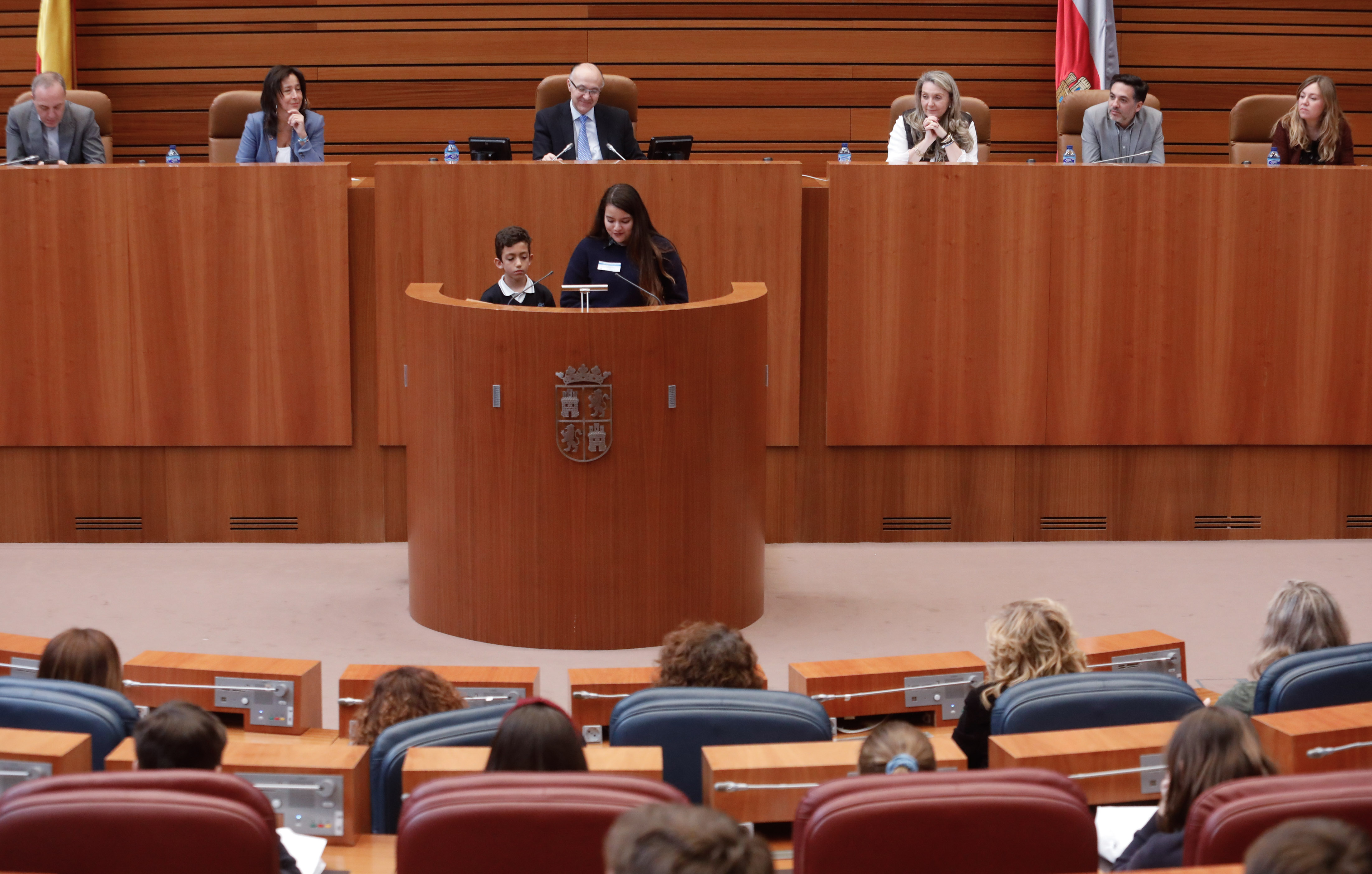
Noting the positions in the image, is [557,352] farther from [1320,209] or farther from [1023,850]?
[1320,209]

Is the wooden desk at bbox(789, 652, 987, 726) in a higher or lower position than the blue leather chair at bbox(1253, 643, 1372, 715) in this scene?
lower

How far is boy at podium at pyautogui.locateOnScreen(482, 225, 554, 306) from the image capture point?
5.13 metres

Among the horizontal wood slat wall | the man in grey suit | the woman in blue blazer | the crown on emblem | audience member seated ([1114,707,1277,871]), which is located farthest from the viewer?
the horizontal wood slat wall

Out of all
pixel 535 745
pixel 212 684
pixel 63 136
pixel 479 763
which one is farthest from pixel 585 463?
pixel 63 136

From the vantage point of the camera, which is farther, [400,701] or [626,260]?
[626,260]

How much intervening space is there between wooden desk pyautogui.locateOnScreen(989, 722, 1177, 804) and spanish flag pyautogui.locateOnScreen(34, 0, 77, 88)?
7.17 m

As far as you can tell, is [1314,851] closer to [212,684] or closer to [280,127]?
[212,684]

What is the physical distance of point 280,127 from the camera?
A: 20.2ft

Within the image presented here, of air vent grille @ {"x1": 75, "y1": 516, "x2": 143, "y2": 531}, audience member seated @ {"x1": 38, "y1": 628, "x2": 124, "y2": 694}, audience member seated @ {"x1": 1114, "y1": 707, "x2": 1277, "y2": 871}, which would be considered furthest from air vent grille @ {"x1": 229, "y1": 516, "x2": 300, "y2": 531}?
audience member seated @ {"x1": 1114, "y1": 707, "x2": 1277, "y2": 871}

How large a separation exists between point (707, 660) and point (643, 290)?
2269 millimetres

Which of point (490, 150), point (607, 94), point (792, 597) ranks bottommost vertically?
point (792, 597)

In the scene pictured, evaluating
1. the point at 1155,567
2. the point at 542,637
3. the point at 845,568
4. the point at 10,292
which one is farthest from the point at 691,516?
the point at 10,292

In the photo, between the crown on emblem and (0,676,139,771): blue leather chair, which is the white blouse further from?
(0,676,139,771): blue leather chair

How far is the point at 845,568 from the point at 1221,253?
1998 millimetres
